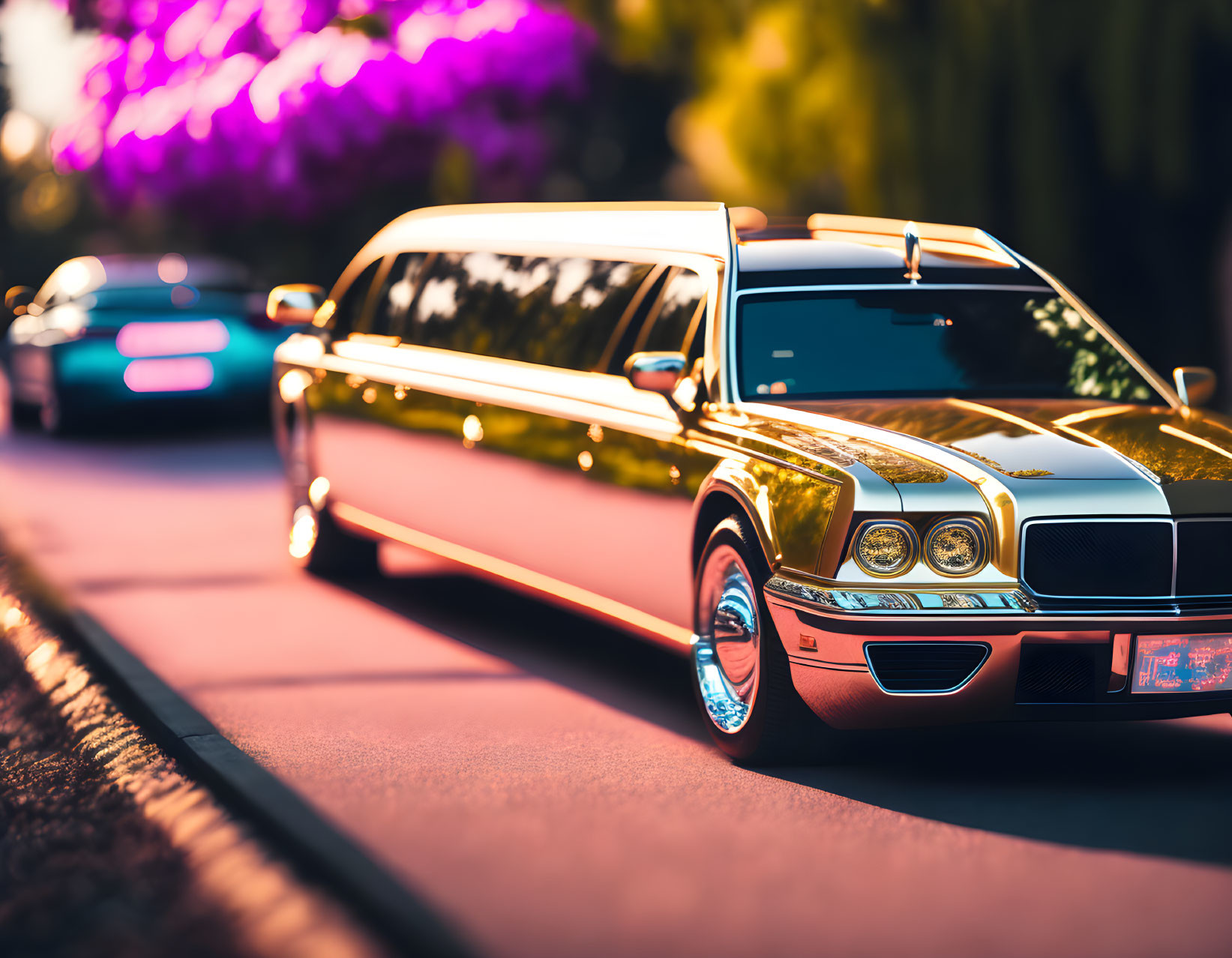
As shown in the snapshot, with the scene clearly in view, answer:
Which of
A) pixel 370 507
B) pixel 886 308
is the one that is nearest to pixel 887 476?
pixel 886 308

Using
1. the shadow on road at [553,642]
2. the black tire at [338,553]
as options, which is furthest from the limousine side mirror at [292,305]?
the shadow on road at [553,642]

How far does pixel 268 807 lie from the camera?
19.5 feet

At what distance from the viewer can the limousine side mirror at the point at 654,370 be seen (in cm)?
712

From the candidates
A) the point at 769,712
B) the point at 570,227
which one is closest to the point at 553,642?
the point at 570,227

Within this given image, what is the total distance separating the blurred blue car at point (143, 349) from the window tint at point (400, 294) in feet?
28.2

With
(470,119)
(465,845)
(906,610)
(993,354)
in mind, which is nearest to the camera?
(465,845)

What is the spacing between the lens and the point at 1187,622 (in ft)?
20.1

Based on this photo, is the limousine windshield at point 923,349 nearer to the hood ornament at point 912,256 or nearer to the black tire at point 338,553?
the hood ornament at point 912,256

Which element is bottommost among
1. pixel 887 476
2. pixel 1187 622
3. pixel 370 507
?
pixel 370 507

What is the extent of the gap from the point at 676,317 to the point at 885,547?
5.87 feet

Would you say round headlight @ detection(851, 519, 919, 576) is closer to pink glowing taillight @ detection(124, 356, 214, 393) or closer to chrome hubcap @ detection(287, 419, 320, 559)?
chrome hubcap @ detection(287, 419, 320, 559)

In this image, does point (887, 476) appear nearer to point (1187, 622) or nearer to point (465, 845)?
point (1187, 622)

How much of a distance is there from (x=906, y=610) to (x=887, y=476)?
0.40 meters

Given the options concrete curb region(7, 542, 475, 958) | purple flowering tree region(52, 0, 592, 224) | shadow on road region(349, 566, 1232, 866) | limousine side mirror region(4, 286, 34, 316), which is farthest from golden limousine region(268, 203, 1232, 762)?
purple flowering tree region(52, 0, 592, 224)
